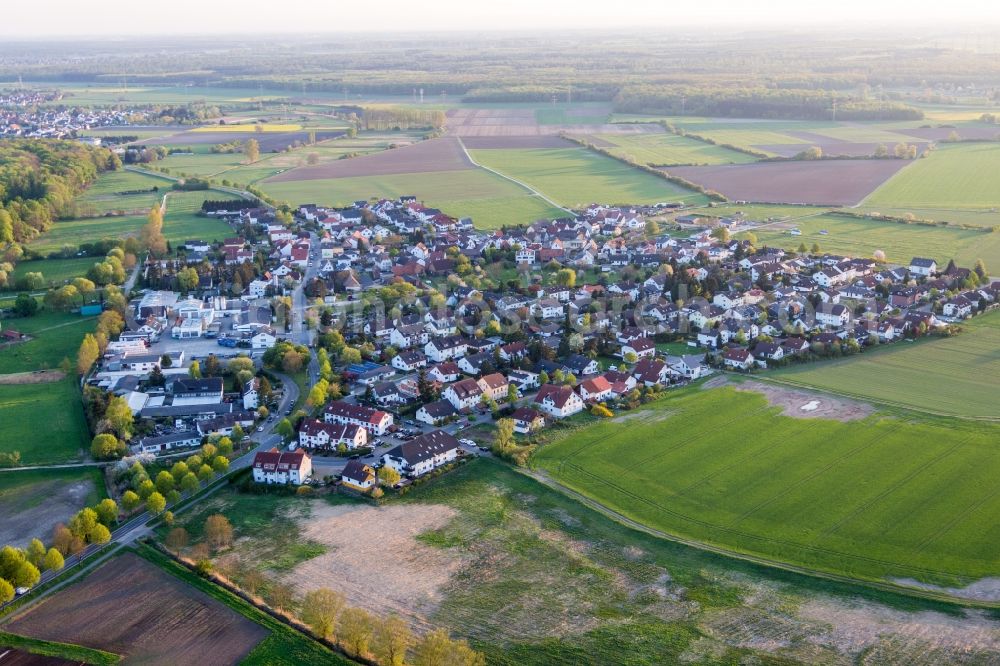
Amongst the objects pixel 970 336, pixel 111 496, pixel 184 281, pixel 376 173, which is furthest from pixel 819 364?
pixel 376 173

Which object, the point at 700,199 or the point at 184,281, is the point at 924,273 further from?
the point at 184,281

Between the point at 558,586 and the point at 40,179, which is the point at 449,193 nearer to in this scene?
the point at 40,179

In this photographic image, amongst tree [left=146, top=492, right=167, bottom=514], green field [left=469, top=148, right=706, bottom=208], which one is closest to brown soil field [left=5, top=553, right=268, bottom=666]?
tree [left=146, top=492, right=167, bottom=514]


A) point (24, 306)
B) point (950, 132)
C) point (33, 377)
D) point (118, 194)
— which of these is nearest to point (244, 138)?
point (118, 194)

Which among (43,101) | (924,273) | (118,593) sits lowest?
(118,593)

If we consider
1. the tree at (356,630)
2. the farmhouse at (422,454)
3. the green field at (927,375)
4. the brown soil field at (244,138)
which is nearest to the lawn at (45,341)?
the farmhouse at (422,454)

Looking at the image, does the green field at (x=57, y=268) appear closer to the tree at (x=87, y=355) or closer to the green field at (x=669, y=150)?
the tree at (x=87, y=355)
